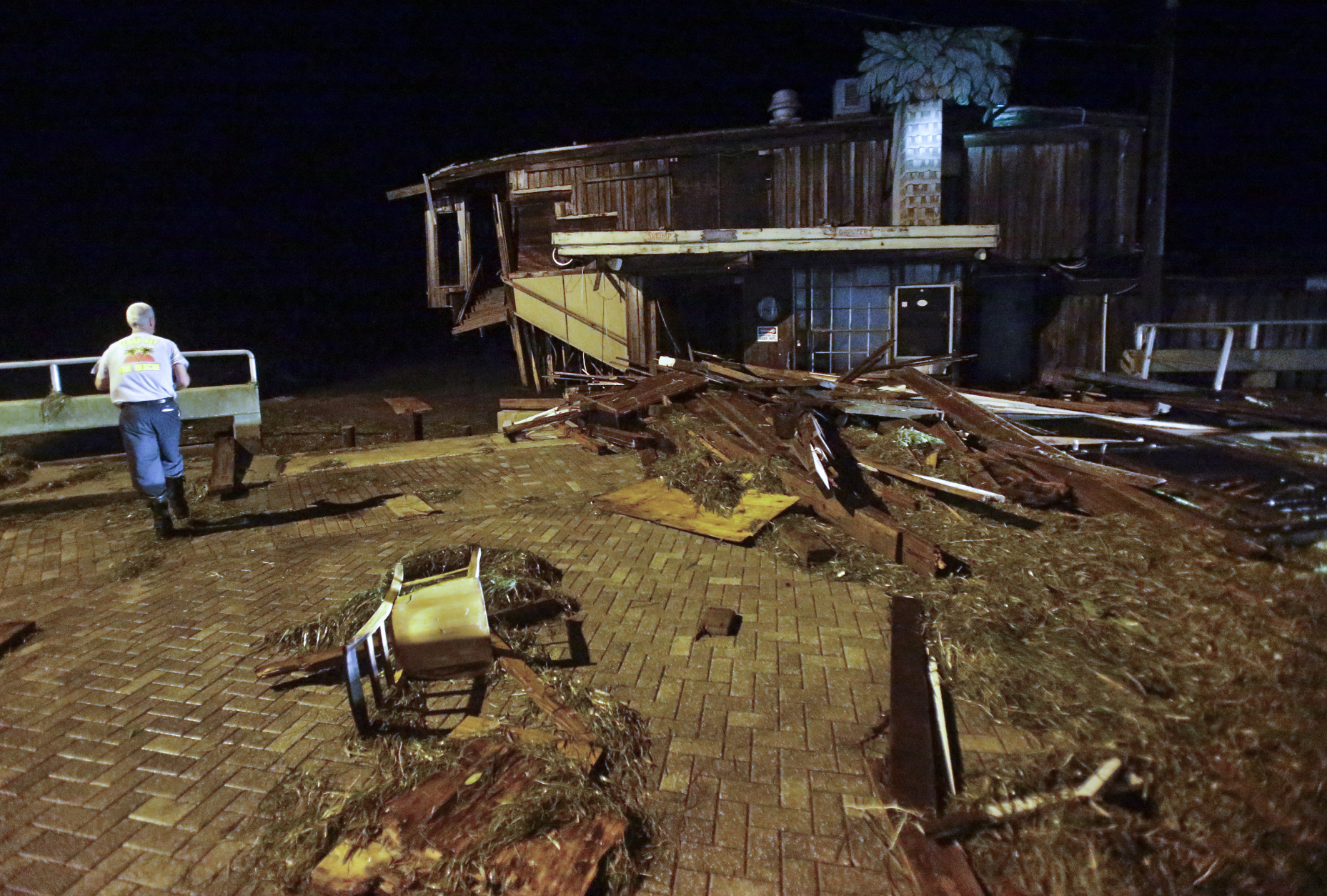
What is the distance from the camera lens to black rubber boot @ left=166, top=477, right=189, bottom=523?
22.1ft

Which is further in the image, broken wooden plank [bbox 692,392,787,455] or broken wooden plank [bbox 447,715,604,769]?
broken wooden plank [bbox 692,392,787,455]

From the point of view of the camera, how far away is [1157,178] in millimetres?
12812

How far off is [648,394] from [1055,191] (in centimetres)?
1013

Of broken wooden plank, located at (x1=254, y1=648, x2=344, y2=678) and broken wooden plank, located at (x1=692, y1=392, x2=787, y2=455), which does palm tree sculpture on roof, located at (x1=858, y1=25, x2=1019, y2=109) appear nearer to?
broken wooden plank, located at (x1=692, y1=392, x2=787, y2=455)

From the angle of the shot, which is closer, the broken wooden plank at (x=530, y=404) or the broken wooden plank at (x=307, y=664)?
the broken wooden plank at (x=307, y=664)

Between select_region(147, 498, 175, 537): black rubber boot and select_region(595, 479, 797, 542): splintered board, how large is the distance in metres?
4.20

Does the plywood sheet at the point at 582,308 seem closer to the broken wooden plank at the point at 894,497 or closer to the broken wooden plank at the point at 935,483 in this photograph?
the broken wooden plank at the point at 935,483

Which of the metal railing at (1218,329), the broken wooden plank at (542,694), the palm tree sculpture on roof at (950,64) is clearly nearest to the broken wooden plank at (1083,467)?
the broken wooden plank at (542,694)

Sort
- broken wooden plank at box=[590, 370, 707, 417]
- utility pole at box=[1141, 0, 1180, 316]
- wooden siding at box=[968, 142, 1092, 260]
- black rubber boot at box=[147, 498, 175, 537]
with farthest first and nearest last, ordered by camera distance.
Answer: wooden siding at box=[968, 142, 1092, 260] → utility pole at box=[1141, 0, 1180, 316] → broken wooden plank at box=[590, 370, 707, 417] → black rubber boot at box=[147, 498, 175, 537]

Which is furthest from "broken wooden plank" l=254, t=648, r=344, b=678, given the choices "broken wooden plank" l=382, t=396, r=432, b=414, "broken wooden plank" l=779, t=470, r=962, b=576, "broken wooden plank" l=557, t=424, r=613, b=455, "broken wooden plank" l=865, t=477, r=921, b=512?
"broken wooden plank" l=382, t=396, r=432, b=414

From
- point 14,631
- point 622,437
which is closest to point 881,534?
point 622,437

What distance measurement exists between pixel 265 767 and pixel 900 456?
6519 mm

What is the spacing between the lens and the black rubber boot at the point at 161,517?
21.1ft

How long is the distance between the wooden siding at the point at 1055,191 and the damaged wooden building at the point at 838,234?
3 centimetres
